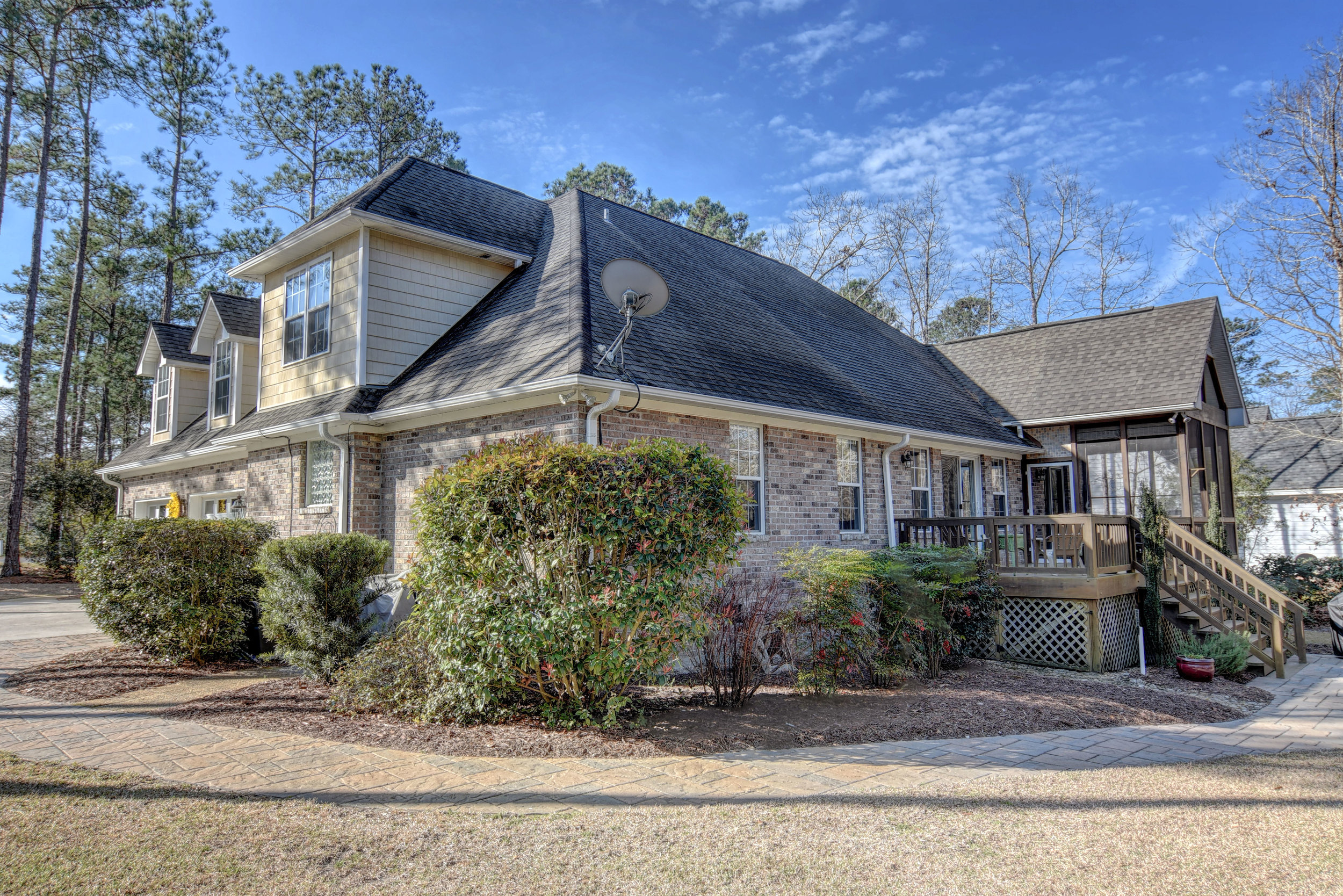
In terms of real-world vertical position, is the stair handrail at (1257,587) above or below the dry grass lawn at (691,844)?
above

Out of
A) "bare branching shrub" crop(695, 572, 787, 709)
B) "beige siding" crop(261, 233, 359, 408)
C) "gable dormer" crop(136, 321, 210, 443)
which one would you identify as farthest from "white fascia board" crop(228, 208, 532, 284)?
"bare branching shrub" crop(695, 572, 787, 709)

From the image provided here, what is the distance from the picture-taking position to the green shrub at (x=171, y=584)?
9.04 metres

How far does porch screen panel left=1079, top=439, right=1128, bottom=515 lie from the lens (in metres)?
15.5

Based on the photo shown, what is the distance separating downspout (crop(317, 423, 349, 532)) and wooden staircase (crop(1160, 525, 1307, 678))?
11505 mm

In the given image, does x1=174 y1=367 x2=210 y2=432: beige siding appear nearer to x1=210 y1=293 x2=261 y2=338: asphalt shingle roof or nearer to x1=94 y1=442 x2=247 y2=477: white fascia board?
x1=94 y1=442 x2=247 y2=477: white fascia board

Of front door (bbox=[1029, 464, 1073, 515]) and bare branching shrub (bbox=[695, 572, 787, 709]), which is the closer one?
bare branching shrub (bbox=[695, 572, 787, 709])

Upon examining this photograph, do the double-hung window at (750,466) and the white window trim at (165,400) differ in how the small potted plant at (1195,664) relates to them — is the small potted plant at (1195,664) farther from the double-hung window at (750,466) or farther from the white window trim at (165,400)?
the white window trim at (165,400)

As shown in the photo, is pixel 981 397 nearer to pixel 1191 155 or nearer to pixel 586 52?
pixel 1191 155

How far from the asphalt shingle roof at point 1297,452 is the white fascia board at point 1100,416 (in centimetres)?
952

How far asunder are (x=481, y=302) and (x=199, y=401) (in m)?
10.2

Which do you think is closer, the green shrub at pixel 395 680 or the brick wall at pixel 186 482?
the green shrub at pixel 395 680

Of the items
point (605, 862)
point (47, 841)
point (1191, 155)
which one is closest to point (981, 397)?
point (1191, 155)

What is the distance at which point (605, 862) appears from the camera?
3.72m

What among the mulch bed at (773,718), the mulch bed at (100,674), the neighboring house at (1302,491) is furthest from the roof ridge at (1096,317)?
the mulch bed at (100,674)
